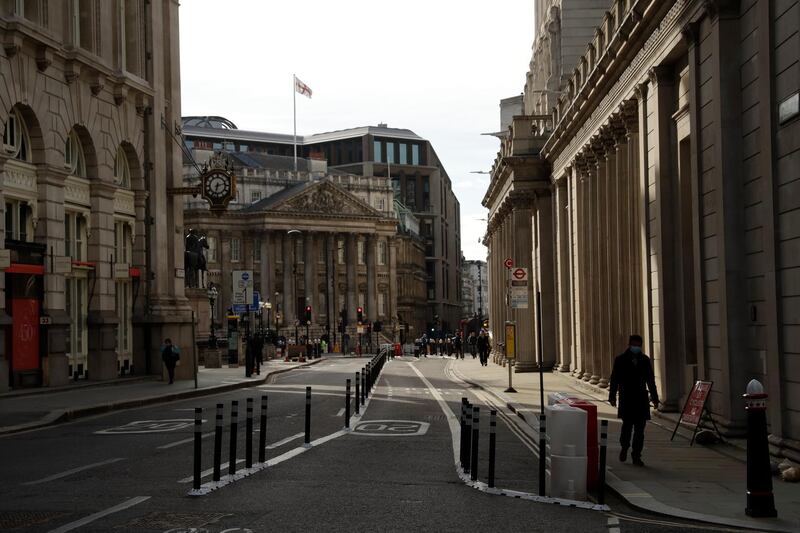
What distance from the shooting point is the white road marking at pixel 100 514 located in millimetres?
10305

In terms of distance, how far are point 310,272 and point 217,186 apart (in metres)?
96.7

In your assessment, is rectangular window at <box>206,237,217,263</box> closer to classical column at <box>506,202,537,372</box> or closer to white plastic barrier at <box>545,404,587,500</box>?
classical column at <box>506,202,537,372</box>

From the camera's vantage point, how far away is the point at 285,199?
135 m

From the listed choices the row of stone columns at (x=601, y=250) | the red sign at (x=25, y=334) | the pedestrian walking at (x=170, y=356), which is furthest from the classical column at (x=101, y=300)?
the row of stone columns at (x=601, y=250)

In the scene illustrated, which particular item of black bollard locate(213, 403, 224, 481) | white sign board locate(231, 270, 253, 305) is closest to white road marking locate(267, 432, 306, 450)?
black bollard locate(213, 403, 224, 481)

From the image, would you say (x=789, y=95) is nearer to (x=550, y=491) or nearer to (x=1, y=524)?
(x=550, y=491)

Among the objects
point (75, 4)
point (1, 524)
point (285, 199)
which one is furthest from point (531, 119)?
point (285, 199)

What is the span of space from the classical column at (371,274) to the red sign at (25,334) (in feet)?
358

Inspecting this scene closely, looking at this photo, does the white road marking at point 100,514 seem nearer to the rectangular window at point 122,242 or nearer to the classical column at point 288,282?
the rectangular window at point 122,242

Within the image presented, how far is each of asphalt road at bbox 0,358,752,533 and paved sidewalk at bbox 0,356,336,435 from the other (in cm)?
115

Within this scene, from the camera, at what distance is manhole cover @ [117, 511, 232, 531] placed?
10.4 metres

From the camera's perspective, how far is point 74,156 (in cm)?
3559

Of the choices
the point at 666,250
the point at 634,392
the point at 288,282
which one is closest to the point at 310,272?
the point at 288,282

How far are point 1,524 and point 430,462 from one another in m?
6.60
